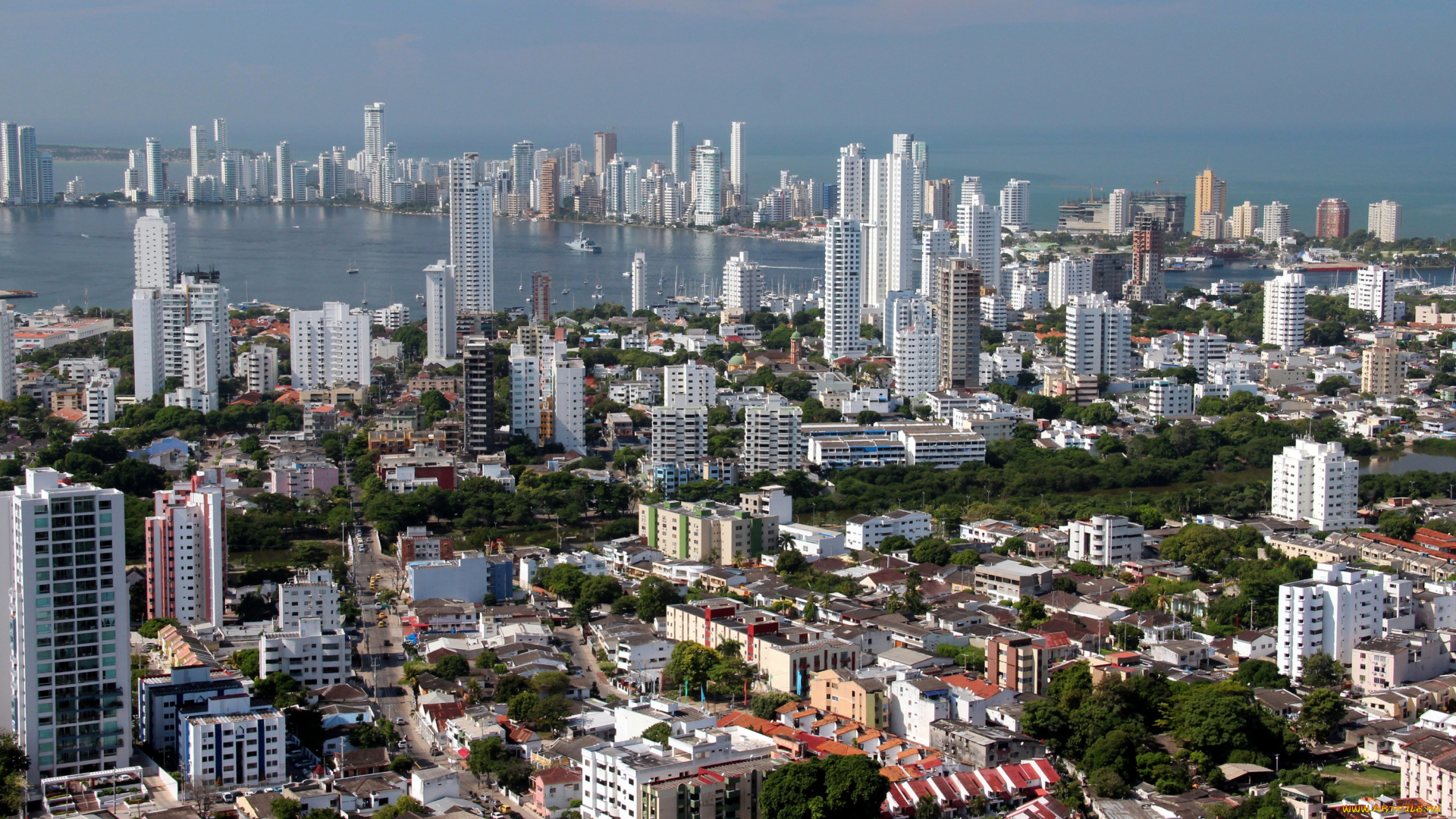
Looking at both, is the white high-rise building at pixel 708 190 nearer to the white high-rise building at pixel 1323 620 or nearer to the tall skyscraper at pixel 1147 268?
the tall skyscraper at pixel 1147 268

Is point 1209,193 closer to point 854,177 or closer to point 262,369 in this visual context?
point 854,177

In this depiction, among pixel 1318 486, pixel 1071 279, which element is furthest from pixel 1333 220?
pixel 1318 486

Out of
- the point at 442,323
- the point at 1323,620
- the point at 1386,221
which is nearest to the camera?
the point at 1323,620

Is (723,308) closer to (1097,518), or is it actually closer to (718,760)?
A: (1097,518)

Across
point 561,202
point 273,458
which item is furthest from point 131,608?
point 561,202

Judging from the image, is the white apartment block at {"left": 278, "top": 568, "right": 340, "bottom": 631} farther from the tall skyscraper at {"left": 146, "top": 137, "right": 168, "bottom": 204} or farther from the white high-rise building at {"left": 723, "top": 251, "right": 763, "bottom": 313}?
the tall skyscraper at {"left": 146, "top": 137, "right": 168, "bottom": 204}

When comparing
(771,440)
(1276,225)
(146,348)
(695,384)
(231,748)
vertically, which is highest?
(1276,225)

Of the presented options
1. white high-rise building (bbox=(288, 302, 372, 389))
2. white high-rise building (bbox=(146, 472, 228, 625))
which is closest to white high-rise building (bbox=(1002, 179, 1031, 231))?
white high-rise building (bbox=(288, 302, 372, 389))
